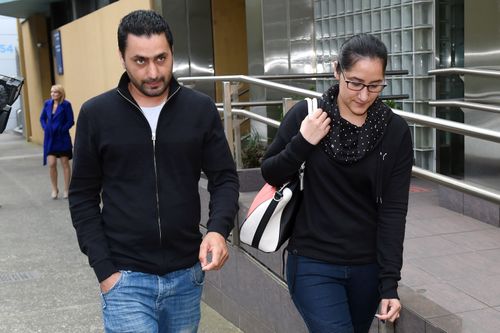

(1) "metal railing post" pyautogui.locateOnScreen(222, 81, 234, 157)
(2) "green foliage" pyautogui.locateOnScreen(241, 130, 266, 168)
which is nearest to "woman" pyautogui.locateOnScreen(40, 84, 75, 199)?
(2) "green foliage" pyautogui.locateOnScreen(241, 130, 266, 168)

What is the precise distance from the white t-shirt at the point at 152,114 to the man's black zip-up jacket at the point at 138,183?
0.07ft

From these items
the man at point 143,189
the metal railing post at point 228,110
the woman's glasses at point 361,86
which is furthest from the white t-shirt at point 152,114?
the metal railing post at point 228,110

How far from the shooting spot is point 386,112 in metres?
2.57

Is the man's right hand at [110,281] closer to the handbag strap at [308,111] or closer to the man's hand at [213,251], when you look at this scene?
the man's hand at [213,251]

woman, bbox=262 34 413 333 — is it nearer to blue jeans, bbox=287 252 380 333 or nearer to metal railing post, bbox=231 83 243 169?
blue jeans, bbox=287 252 380 333

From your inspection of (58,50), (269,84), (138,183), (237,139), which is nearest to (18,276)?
(237,139)

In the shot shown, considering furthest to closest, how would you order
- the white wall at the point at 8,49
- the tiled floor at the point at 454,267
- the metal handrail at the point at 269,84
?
1. the white wall at the point at 8,49
2. the metal handrail at the point at 269,84
3. the tiled floor at the point at 454,267

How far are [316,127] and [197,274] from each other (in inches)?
30.1

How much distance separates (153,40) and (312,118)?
25.2 inches

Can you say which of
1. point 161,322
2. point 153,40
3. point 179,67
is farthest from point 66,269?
point 179,67

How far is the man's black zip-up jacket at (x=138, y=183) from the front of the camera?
2.54 meters

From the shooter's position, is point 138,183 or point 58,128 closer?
point 138,183

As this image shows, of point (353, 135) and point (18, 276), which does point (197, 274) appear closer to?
point (353, 135)

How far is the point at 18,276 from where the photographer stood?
21.2ft
